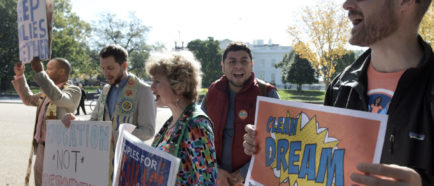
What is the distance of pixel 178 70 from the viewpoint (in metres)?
2.20

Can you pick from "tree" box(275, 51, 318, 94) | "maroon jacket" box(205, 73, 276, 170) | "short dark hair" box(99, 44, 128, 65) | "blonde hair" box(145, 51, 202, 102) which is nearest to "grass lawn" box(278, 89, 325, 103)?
"tree" box(275, 51, 318, 94)

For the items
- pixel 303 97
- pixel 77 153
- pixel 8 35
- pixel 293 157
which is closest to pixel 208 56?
pixel 303 97

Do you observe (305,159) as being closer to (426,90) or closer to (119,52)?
(426,90)

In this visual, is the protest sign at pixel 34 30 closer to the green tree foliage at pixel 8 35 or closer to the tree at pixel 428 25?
the tree at pixel 428 25

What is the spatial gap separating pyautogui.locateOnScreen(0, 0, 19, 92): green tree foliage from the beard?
38.4 metres

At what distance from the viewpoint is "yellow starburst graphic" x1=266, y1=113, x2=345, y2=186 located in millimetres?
1156

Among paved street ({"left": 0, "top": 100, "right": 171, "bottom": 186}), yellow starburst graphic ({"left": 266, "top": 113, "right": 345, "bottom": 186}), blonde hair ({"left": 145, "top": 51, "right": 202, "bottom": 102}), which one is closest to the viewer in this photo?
yellow starburst graphic ({"left": 266, "top": 113, "right": 345, "bottom": 186})

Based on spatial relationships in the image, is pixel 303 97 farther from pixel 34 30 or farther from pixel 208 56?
pixel 34 30

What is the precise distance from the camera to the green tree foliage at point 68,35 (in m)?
35.0

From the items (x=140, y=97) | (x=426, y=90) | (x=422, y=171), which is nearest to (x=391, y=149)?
(x=422, y=171)

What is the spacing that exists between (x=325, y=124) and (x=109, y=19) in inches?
1945

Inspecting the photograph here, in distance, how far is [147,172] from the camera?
164 cm

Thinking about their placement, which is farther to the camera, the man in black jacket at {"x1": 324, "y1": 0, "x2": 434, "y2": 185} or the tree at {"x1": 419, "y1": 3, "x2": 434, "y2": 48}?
the tree at {"x1": 419, "y1": 3, "x2": 434, "y2": 48}

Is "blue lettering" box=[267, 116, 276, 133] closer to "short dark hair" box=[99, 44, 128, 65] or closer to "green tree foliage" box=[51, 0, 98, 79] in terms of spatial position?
"short dark hair" box=[99, 44, 128, 65]
